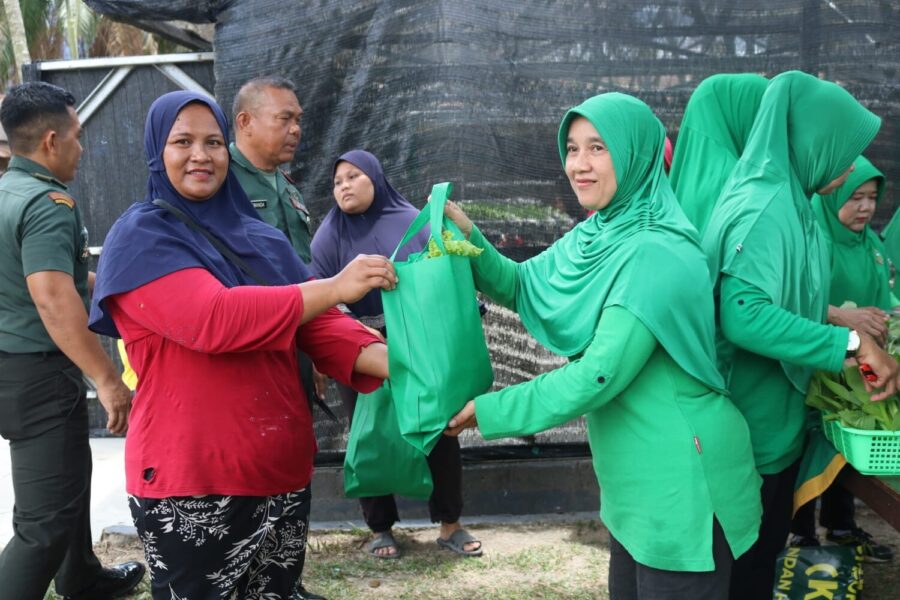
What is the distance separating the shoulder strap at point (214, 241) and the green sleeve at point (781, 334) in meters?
1.22

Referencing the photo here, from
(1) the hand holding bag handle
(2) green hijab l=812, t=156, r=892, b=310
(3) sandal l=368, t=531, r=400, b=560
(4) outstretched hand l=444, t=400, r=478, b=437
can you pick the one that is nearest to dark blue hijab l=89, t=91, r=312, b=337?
(1) the hand holding bag handle

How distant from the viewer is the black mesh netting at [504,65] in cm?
392

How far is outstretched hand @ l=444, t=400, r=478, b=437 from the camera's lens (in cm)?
205

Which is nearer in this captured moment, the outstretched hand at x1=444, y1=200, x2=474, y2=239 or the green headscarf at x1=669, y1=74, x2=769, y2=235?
the outstretched hand at x1=444, y1=200, x2=474, y2=239

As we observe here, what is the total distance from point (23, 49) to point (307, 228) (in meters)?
10.1

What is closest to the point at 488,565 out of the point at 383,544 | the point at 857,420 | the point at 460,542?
the point at 460,542

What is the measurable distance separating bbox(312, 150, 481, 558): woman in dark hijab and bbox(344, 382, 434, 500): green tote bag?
516 mm

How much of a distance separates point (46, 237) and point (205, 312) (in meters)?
1.18

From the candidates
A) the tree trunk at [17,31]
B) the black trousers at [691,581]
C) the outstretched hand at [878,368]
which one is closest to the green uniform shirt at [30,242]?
the black trousers at [691,581]

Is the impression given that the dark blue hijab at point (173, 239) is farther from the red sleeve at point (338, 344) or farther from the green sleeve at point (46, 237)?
the green sleeve at point (46, 237)

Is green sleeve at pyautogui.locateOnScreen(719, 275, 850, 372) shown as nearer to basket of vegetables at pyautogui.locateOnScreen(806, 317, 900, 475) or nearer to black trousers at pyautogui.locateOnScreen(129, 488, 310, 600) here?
basket of vegetables at pyautogui.locateOnScreen(806, 317, 900, 475)

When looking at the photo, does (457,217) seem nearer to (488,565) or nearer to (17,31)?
(488,565)

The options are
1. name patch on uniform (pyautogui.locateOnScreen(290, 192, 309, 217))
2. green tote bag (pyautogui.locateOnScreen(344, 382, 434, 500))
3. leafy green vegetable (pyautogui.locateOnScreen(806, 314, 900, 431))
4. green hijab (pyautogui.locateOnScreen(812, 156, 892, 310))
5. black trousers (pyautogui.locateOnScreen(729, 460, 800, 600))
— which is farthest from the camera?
green hijab (pyautogui.locateOnScreen(812, 156, 892, 310))

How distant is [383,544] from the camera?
3896mm
